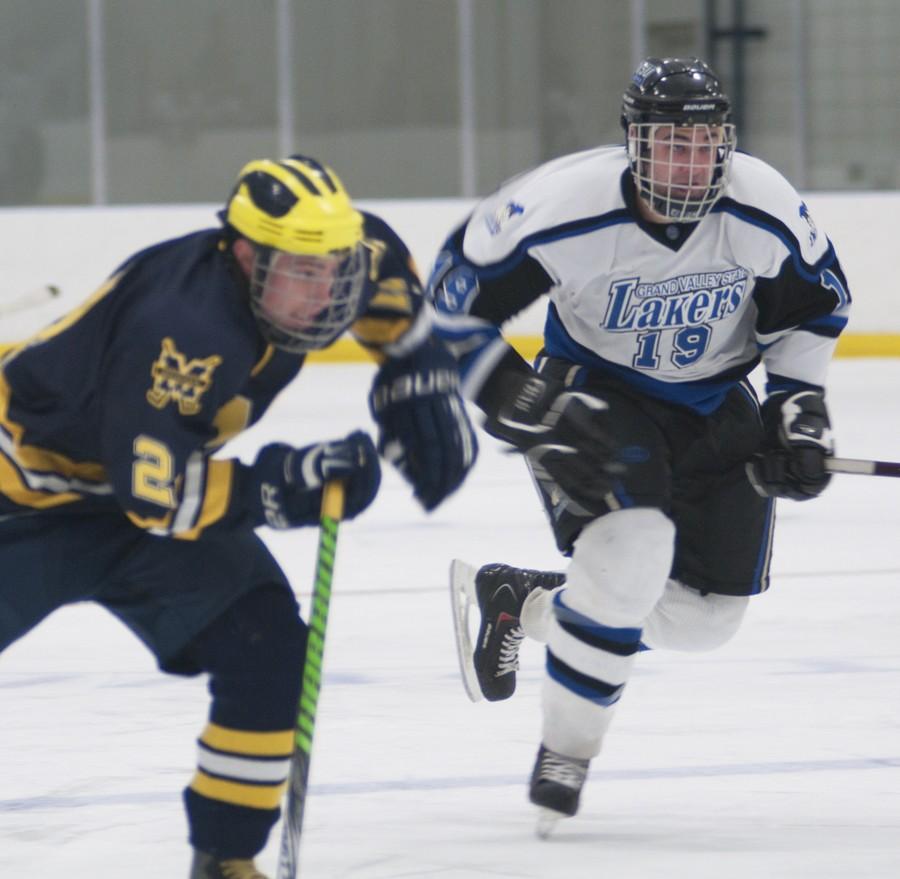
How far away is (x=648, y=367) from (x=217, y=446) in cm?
82

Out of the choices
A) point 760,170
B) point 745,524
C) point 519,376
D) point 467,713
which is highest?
point 760,170

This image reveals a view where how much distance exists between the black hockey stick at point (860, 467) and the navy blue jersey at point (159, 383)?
777 mm

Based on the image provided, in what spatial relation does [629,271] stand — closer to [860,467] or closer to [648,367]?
[648,367]

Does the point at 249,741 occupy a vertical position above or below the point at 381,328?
below

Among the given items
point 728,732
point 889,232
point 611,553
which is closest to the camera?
point 611,553

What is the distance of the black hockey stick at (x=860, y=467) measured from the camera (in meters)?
2.94

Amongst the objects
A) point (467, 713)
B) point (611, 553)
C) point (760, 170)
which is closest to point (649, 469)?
point (611, 553)

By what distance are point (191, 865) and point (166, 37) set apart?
Answer: 8208 mm

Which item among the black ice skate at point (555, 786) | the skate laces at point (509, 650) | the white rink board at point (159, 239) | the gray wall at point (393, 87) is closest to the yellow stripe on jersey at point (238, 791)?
the black ice skate at point (555, 786)

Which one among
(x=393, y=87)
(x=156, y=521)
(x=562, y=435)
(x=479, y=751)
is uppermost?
(x=156, y=521)

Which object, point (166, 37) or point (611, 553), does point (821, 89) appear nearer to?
point (166, 37)

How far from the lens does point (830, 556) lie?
4883 millimetres

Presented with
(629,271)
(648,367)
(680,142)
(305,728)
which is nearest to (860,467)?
(648,367)

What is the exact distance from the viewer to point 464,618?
11.2ft
